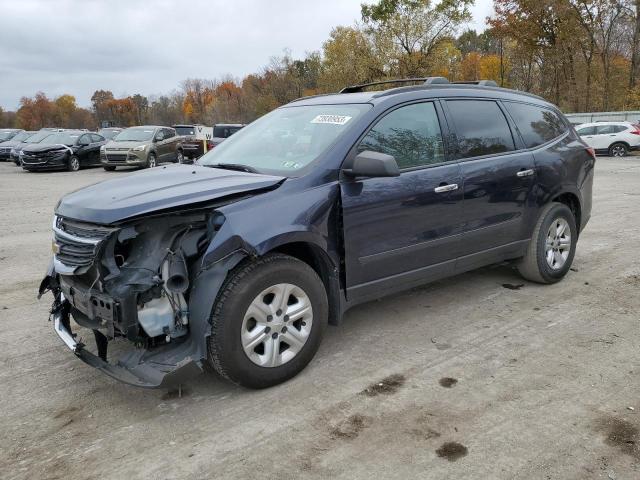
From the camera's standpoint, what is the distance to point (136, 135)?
21250 millimetres

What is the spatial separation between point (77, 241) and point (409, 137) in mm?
2421

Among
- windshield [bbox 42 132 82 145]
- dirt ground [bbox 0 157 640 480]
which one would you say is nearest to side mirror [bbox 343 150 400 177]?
dirt ground [bbox 0 157 640 480]

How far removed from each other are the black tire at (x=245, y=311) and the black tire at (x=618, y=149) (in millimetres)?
25825

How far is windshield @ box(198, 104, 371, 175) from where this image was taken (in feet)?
12.6

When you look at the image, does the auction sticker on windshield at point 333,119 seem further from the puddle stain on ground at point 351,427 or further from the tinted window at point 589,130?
the tinted window at point 589,130

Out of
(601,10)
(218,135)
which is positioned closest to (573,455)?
(218,135)

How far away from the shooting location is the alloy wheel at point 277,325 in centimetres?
323

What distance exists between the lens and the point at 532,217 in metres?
5.03

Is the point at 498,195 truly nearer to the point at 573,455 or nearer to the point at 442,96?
the point at 442,96

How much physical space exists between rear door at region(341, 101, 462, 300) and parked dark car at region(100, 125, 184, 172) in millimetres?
16866

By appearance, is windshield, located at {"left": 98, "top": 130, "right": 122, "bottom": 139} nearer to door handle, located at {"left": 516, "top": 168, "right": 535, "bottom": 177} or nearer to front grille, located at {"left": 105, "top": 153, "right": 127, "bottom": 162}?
front grille, located at {"left": 105, "top": 153, "right": 127, "bottom": 162}

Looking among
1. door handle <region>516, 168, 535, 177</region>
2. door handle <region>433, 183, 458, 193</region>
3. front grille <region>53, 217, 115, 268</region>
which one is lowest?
front grille <region>53, 217, 115, 268</region>

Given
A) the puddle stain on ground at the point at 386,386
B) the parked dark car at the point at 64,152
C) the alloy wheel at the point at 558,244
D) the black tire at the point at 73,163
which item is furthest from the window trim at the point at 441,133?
the black tire at the point at 73,163

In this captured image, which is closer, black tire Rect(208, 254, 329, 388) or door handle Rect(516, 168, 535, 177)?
black tire Rect(208, 254, 329, 388)
